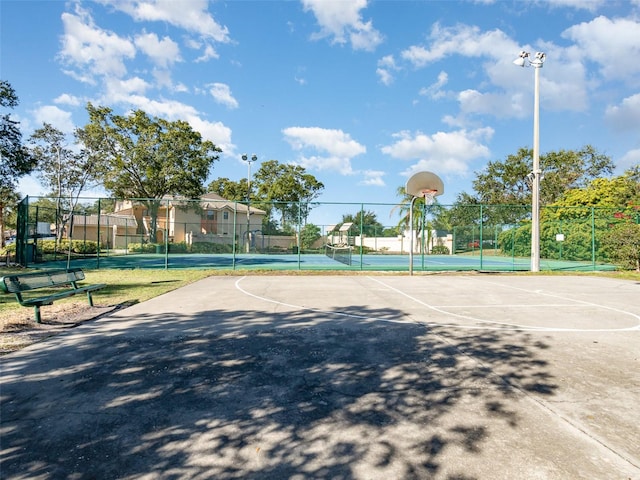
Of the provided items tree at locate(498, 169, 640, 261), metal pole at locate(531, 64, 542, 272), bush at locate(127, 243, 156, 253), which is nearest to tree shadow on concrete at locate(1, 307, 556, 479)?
metal pole at locate(531, 64, 542, 272)

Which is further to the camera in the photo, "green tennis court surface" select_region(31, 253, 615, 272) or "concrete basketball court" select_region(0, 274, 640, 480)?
"green tennis court surface" select_region(31, 253, 615, 272)

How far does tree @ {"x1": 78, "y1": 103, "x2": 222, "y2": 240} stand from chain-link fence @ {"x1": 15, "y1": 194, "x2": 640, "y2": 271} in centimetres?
456

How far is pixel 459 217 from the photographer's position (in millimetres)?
29812

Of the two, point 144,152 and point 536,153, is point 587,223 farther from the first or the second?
point 144,152

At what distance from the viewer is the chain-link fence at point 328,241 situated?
63.0 ft

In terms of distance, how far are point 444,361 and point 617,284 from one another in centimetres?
1214

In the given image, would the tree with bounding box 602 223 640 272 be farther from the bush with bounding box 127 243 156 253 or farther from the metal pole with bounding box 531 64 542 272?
the bush with bounding box 127 243 156 253

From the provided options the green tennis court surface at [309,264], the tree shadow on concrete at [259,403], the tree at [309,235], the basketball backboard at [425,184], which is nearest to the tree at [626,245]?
the green tennis court surface at [309,264]

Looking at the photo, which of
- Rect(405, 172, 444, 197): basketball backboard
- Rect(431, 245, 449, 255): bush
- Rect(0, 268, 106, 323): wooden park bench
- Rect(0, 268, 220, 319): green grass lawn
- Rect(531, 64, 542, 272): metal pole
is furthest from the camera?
Rect(431, 245, 449, 255): bush

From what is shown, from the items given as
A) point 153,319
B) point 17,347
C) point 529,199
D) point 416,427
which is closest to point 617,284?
point 416,427

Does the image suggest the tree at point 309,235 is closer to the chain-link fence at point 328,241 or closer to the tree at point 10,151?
the chain-link fence at point 328,241

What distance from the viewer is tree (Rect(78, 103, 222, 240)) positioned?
34.3 metres

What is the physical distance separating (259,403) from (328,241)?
2388cm

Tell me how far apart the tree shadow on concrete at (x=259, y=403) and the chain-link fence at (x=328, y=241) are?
13451 mm
